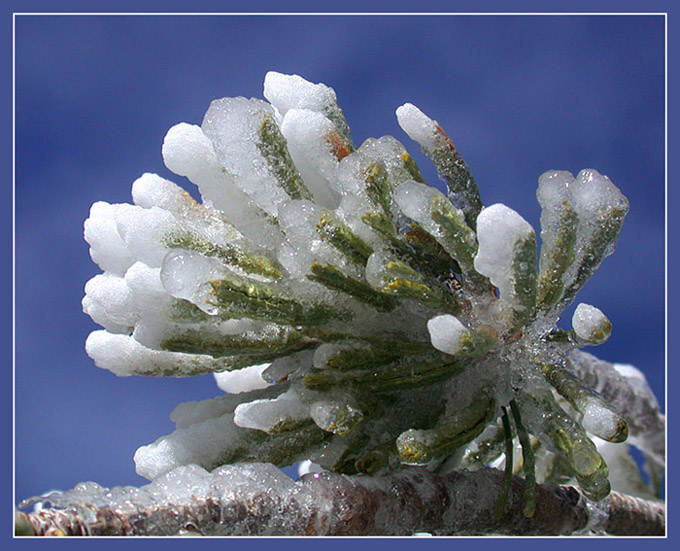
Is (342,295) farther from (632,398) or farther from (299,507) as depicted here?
(632,398)

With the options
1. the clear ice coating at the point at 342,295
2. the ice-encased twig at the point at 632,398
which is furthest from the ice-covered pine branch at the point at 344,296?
the ice-encased twig at the point at 632,398

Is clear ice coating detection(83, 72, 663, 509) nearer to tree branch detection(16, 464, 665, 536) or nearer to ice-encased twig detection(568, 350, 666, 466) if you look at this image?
tree branch detection(16, 464, 665, 536)

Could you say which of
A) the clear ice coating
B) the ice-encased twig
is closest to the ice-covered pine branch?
the clear ice coating

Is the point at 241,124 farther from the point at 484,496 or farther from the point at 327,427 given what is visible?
the point at 484,496

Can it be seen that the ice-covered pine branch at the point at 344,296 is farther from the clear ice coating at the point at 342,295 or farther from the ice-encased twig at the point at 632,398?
the ice-encased twig at the point at 632,398

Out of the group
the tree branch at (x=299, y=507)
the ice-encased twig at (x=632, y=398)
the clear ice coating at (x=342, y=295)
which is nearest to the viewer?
the tree branch at (x=299, y=507)
